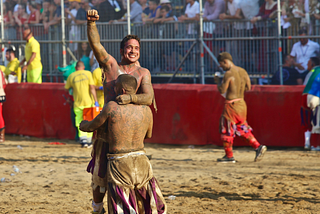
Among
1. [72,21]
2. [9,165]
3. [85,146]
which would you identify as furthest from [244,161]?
[72,21]

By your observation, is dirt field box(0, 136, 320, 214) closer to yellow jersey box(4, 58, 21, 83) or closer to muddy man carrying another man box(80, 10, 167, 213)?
muddy man carrying another man box(80, 10, 167, 213)

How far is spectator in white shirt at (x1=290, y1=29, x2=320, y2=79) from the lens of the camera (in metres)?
10.6

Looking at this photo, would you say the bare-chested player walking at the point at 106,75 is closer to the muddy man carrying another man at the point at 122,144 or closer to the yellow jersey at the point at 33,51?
the muddy man carrying another man at the point at 122,144

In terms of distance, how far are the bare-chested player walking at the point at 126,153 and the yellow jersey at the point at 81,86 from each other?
6110 millimetres

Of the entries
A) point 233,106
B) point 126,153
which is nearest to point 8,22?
point 233,106

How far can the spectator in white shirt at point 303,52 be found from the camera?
10586mm

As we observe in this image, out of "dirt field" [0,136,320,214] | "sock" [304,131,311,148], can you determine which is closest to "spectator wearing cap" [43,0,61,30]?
"dirt field" [0,136,320,214]

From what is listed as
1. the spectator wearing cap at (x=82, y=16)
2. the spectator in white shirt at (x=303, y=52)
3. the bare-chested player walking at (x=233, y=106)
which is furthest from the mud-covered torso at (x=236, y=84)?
the spectator wearing cap at (x=82, y=16)

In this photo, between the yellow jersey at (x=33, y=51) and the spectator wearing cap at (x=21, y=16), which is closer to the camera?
the yellow jersey at (x=33, y=51)

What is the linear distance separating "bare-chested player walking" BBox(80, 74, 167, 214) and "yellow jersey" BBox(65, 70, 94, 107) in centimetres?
611

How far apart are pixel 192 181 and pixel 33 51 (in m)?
7.41

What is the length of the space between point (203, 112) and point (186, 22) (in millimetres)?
2634

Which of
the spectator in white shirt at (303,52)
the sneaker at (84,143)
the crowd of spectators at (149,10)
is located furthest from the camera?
the crowd of spectators at (149,10)

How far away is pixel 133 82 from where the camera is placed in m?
3.94
